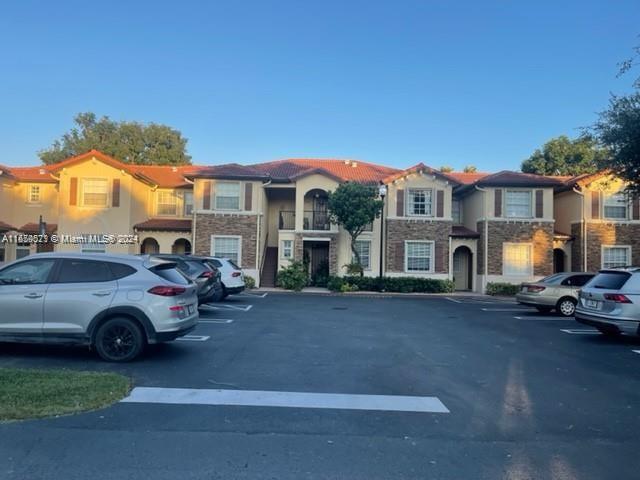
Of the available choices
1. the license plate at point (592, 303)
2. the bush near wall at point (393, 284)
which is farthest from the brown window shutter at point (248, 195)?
the license plate at point (592, 303)

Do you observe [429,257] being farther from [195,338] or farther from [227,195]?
[195,338]

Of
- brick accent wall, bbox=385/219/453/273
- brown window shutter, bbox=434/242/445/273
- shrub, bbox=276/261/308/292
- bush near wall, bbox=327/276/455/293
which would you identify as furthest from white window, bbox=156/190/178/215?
brown window shutter, bbox=434/242/445/273

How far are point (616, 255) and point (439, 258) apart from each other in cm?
937

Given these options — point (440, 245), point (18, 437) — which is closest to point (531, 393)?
point (18, 437)

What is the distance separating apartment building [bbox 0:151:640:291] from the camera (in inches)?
971

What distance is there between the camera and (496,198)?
81.7 ft

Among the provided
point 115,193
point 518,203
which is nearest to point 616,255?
point 518,203

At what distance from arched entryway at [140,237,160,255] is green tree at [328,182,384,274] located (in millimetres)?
10790

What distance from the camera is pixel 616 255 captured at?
24828mm

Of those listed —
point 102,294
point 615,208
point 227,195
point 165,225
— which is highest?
point 227,195

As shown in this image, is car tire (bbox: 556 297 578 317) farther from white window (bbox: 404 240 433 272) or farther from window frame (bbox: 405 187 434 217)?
window frame (bbox: 405 187 434 217)

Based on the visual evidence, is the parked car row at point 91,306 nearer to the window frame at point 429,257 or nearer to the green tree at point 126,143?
the window frame at point 429,257

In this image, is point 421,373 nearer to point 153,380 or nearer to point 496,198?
point 153,380

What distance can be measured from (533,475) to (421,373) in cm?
341
